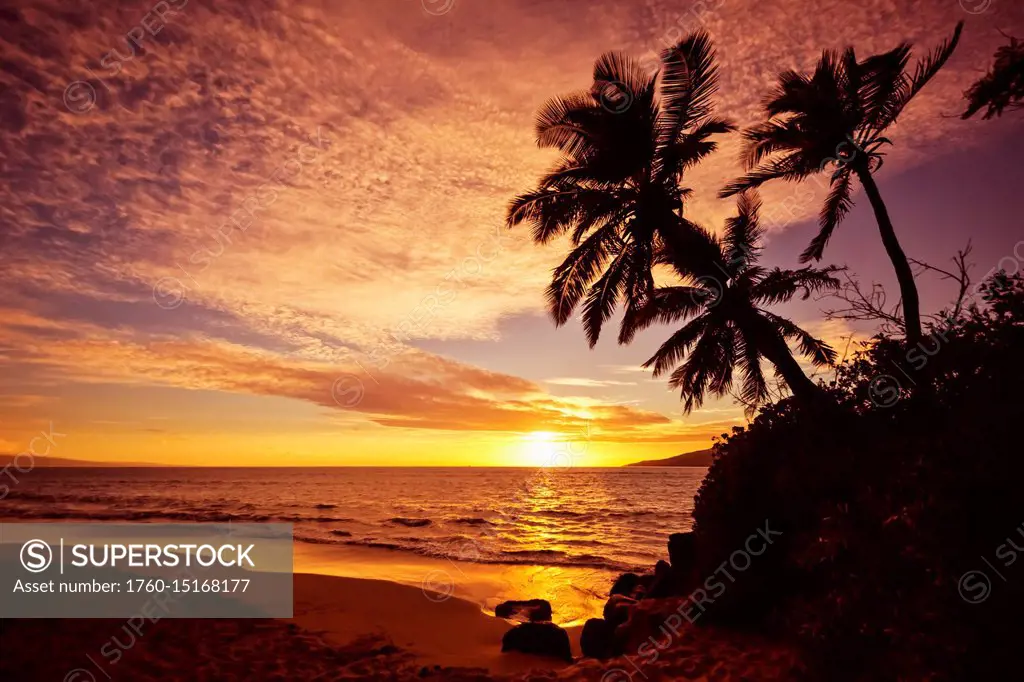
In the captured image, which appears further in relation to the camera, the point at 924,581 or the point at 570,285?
the point at 570,285

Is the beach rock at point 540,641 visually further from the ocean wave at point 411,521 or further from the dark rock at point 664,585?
the ocean wave at point 411,521

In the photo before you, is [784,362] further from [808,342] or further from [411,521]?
[411,521]

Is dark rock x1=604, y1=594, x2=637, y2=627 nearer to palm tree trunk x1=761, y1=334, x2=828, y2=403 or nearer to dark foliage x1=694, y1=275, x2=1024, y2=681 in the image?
dark foliage x1=694, y1=275, x2=1024, y2=681

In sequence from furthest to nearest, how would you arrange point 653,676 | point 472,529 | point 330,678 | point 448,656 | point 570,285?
point 472,529, point 570,285, point 448,656, point 330,678, point 653,676

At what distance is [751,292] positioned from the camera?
45.9 ft

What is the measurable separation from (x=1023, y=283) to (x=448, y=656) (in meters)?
9.39

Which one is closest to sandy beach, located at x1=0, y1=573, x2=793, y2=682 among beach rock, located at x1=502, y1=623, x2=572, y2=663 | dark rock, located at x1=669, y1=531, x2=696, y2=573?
beach rock, located at x1=502, y1=623, x2=572, y2=663

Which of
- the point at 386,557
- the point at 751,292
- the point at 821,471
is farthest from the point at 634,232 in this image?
the point at 386,557

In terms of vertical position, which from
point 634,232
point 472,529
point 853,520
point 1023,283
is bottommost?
point 472,529

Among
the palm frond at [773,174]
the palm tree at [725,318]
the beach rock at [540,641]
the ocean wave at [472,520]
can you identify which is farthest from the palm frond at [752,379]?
the ocean wave at [472,520]

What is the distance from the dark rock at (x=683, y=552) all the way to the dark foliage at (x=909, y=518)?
1.76 meters

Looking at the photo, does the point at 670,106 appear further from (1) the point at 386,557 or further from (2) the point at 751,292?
(1) the point at 386,557

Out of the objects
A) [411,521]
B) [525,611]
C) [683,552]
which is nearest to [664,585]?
[683,552]

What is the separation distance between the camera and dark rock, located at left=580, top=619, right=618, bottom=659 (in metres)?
8.17
